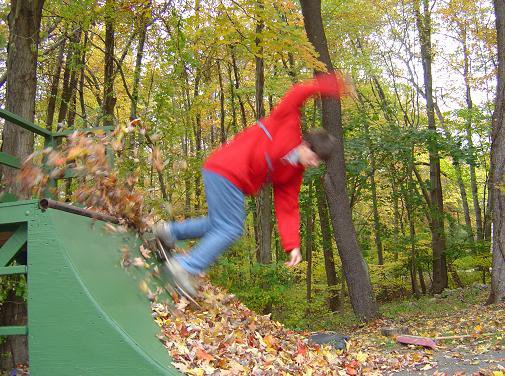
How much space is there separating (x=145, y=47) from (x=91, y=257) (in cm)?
1517

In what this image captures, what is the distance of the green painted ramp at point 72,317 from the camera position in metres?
2.69

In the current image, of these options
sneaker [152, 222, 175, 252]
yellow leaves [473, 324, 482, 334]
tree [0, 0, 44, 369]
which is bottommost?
yellow leaves [473, 324, 482, 334]

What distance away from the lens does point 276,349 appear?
4.74 m

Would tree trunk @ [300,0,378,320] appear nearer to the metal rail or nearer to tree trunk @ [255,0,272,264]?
tree trunk @ [255,0,272,264]

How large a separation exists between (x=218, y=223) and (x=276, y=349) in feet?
5.58

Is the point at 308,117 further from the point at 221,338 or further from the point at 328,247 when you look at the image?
the point at 221,338

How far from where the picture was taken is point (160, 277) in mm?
4387

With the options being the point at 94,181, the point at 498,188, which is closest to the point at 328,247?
the point at 498,188

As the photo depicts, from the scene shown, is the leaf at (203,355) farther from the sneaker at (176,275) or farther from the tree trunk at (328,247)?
the tree trunk at (328,247)

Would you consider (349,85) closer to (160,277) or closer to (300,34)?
(160,277)

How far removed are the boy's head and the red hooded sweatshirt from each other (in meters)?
0.08

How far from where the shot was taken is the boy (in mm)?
3756

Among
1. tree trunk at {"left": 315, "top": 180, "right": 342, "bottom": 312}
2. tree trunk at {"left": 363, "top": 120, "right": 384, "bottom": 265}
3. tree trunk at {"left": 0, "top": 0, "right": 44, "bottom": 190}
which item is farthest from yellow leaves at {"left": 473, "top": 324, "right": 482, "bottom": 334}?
tree trunk at {"left": 315, "top": 180, "right": 342, "bottom": 312}

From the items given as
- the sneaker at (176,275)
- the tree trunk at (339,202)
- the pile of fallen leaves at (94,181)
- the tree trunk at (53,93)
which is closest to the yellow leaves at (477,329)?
the tree trunk at (339,202)
